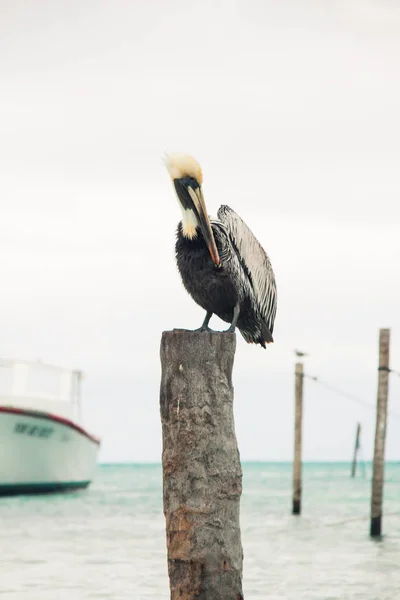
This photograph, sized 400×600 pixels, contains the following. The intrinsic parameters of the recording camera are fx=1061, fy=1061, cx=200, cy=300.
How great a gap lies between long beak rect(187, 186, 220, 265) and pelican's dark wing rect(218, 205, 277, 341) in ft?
1.21

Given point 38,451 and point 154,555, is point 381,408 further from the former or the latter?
point 38,451

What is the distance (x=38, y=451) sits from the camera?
29344 millimetres

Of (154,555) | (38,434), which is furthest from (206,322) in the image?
(38,434)

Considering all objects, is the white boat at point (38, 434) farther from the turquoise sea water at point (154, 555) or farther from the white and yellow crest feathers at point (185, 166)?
the white and yellow crest feathers at point (185, 166)

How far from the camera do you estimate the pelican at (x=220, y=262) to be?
6.68 metres

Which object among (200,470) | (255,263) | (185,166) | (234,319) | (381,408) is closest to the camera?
(200,470)

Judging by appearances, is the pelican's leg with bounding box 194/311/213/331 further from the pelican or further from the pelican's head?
the pelican's head

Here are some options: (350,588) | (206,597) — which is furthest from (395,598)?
(206,597)

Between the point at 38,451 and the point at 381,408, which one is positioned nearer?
the point at 381,408

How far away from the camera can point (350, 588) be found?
1354 cm

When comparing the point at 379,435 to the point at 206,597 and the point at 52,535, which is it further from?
the point at 206,597

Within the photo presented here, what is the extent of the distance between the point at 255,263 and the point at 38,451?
2290 cm

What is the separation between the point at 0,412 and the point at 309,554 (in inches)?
462

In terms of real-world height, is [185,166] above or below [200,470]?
above
